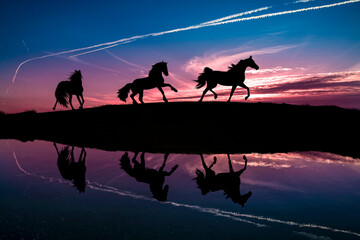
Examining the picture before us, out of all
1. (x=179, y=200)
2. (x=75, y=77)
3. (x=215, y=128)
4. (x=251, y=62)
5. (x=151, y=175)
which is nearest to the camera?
(x=179, y=200)

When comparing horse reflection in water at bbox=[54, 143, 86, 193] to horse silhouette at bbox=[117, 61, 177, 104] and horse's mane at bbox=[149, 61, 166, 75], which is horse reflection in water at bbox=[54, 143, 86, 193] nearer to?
horse silhouette at bbox=[117, 61, 177, 104]

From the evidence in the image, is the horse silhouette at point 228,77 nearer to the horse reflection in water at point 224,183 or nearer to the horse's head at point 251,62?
the horse's head at point 251,62

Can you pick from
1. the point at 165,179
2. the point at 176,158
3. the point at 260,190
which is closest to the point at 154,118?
the point at 176,158

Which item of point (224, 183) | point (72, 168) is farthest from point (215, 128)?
point (224, 183)

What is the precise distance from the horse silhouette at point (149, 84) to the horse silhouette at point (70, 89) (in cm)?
382

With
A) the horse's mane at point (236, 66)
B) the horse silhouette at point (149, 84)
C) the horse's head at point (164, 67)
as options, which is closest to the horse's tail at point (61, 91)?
the horse silhouette at point (149, 84)

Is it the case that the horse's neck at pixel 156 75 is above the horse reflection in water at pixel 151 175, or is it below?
above

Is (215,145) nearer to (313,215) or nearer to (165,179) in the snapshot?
(165,179)

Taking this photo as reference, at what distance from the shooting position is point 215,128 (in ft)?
53.0

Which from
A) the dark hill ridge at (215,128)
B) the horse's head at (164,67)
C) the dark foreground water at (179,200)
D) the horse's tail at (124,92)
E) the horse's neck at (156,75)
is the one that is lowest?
the dark foreground water at (179,200)

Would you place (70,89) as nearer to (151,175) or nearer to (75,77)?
(75,77)

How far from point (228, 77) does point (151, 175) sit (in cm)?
1201

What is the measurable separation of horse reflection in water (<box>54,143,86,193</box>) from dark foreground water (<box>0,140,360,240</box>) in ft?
0.11

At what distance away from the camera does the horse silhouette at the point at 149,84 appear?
18.2 metres
